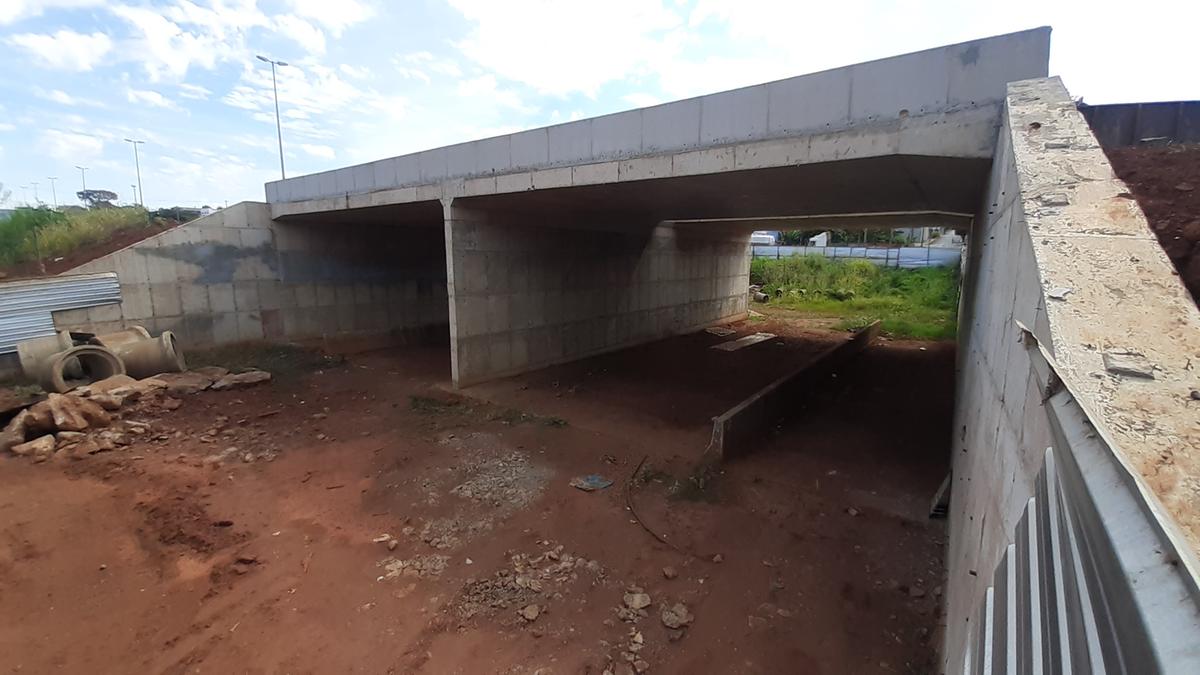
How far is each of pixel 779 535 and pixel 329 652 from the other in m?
3.75

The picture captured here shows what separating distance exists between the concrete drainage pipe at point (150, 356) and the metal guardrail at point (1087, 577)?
11.9m

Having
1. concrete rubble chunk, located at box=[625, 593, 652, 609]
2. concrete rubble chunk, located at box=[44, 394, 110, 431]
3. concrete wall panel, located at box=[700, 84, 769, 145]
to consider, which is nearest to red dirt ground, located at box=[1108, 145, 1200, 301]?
concrete wall panel, located at box=[700, 84, 769, 145]

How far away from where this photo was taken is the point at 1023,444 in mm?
1681

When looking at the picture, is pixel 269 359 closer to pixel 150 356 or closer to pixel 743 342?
pixel 150 356

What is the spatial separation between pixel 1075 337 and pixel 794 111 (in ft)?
14.4

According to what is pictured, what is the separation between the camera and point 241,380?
30.7ft

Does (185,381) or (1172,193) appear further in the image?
(185,381)

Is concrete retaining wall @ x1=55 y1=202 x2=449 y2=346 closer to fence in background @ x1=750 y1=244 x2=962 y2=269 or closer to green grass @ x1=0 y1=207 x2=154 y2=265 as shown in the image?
green grass @ x1=0 y1=207 x2=154 y2=265

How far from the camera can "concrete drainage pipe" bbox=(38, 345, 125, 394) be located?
808 centimetres

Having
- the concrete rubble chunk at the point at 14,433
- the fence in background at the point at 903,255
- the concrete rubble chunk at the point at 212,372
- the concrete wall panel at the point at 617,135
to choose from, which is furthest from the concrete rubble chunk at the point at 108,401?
the fence in background at the point at 903,255

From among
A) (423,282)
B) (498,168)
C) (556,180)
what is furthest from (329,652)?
(423,282)

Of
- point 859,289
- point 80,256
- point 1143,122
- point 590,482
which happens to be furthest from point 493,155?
point 859,289

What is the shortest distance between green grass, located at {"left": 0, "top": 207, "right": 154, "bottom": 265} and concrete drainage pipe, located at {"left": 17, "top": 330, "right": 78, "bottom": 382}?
12.2ft

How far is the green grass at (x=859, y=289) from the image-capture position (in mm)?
19562
